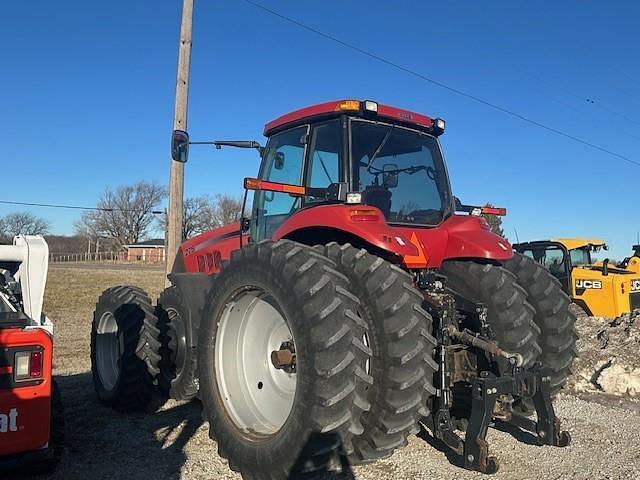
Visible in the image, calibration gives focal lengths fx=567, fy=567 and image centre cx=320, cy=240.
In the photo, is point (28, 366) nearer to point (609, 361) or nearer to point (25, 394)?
point (25, 394)

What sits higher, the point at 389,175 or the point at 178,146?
the point at 178,146

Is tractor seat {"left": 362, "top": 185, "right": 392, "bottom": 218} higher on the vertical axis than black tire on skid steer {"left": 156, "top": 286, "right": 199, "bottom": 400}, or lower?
higher

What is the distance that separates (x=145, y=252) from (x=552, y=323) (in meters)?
69.7

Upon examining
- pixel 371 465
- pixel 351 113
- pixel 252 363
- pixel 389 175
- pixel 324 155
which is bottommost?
pixel 371 465

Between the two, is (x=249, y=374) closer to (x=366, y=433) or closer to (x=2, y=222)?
(x=366, y=433)

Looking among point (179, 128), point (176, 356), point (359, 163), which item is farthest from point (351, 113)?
point (179, 128)

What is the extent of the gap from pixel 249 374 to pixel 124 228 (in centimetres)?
7601

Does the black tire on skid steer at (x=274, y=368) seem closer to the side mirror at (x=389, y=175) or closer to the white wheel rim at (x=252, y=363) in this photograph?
the white wheel rim at (x=252, y=363)

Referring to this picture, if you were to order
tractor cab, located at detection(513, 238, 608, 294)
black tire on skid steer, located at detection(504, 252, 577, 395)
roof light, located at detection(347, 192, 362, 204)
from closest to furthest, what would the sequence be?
roof light, located at detection(347, 192, 362, 204) → black tire on skid steer, located at detection(504, 252, 577, 395) → tractor cab, located at detection(513, 238, 608, 294)

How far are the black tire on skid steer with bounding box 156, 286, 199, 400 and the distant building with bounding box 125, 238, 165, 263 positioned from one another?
61317 millimetres

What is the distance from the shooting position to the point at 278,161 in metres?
5.41

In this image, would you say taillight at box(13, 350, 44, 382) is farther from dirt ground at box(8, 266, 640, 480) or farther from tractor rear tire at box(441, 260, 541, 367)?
tractor rear tire at box(441, 260, 541, 367)

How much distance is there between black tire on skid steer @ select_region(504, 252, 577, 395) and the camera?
4824 mm

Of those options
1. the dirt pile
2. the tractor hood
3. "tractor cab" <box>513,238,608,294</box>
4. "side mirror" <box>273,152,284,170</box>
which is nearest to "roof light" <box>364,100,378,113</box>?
the tractor hood
